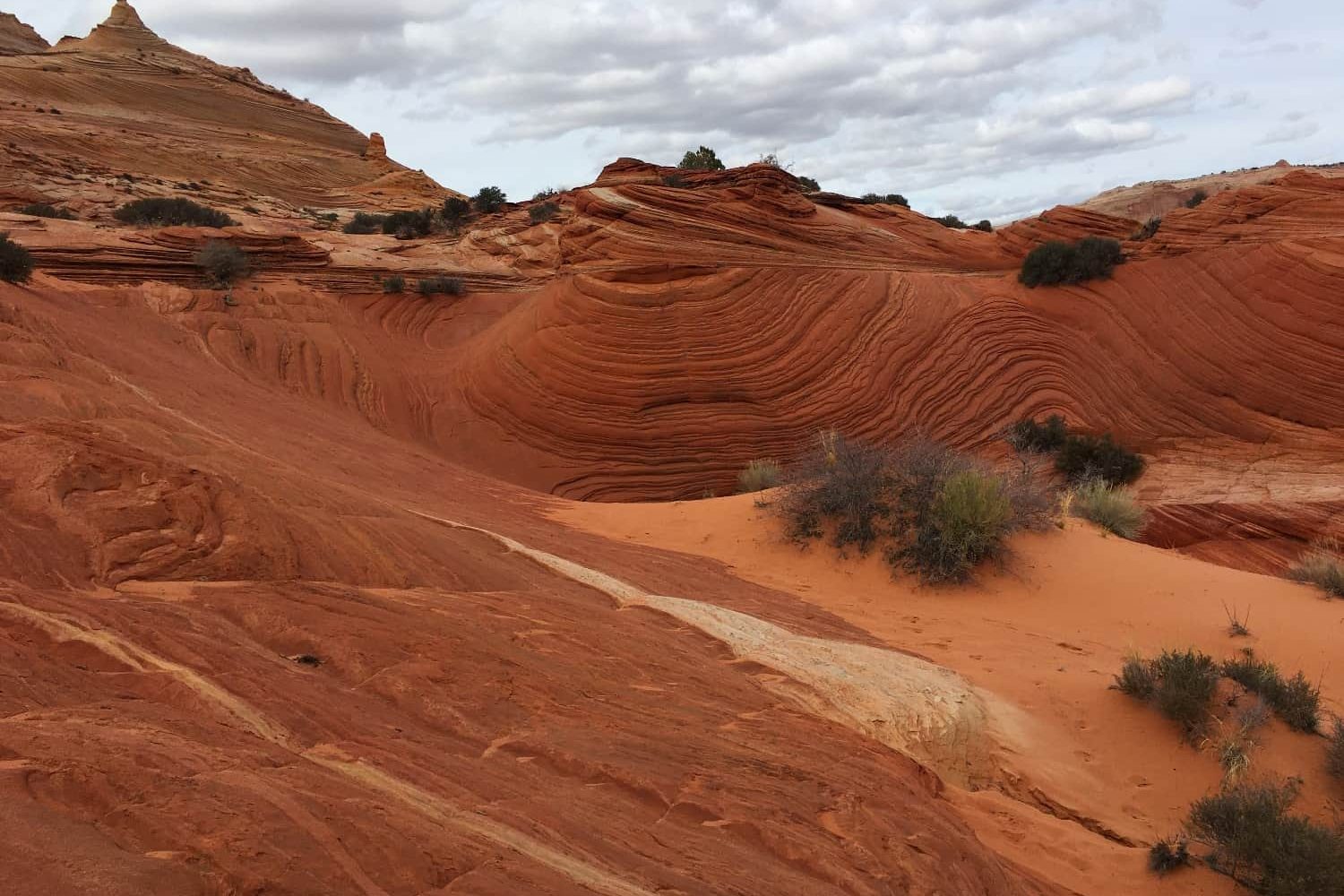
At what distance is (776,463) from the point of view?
1598cm

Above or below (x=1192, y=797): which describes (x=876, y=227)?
above

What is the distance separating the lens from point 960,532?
8961 mm

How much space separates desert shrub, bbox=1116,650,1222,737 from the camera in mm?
5895

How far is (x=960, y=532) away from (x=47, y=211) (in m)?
23.1

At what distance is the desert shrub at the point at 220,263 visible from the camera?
1796 centimetres

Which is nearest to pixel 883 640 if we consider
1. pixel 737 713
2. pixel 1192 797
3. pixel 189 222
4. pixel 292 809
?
pixel 1192 797

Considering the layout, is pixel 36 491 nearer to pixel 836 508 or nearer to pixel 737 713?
pixel 737 713

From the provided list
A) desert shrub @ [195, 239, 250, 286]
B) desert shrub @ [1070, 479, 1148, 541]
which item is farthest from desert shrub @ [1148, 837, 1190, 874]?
desert shrub @ [195, 239, 250, 286]

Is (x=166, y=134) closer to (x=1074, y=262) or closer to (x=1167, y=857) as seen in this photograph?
(x=1074, y=262)

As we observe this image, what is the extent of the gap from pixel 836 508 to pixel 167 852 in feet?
27.2

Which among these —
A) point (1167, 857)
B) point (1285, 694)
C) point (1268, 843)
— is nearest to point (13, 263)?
point (1167, 857)

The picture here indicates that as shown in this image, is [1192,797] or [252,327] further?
[252,327]

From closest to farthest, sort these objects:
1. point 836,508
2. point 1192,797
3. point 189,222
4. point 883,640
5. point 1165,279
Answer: point 1192,797
point 883,640
point 836,508
point 1165,279
point 189,222

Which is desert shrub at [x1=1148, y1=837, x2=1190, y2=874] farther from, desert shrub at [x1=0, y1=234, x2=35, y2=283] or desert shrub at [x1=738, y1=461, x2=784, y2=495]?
desert shrub at [x1=0, y1=234, x2=35, y2=283]
